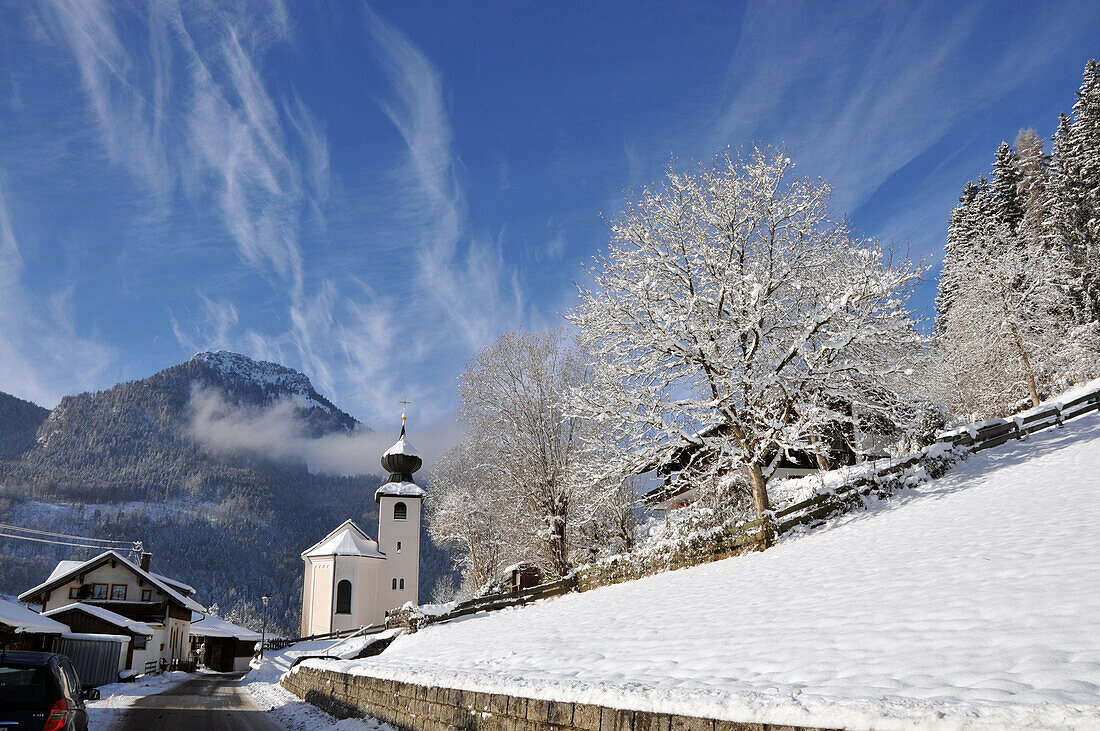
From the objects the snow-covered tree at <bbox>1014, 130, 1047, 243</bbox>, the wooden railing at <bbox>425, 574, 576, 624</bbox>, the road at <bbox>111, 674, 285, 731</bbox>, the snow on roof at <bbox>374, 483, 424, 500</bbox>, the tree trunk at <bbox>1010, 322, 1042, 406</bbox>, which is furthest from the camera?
the snow on roof at <bbox>374, 483, 424, 500</bbox>

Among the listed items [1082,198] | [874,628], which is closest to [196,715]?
[874,628]

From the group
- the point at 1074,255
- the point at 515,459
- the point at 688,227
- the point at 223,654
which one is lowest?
the point at 223,654

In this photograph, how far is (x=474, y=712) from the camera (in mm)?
7617

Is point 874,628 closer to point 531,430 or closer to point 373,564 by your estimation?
point 531,430

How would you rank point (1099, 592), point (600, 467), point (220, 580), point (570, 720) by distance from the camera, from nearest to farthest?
point (570, 720)
point (1099, 592)
point (600, 467)
point (220, 580)

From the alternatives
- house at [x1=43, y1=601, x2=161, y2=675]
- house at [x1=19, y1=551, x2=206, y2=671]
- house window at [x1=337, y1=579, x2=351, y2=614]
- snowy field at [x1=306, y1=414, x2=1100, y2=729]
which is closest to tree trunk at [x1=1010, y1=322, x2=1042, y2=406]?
snowy field at [x1=306, y1=414, x2=1100, y2=729]

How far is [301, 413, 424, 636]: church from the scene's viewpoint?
5447 centimetres

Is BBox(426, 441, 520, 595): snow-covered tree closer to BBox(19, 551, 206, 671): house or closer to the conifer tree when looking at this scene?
BBox(19, 551, 206, 671): house

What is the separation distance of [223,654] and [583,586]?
56456 millimetres

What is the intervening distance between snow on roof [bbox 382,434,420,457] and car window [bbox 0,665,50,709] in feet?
172

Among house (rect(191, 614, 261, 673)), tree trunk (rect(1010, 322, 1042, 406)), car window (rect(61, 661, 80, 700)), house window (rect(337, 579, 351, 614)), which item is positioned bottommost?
house (rect(191, 614, 261, 673))

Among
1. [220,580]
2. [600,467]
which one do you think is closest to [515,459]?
[600,467]

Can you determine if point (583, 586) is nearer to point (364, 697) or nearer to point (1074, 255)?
point (364, 697)

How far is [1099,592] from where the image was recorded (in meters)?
7.21
